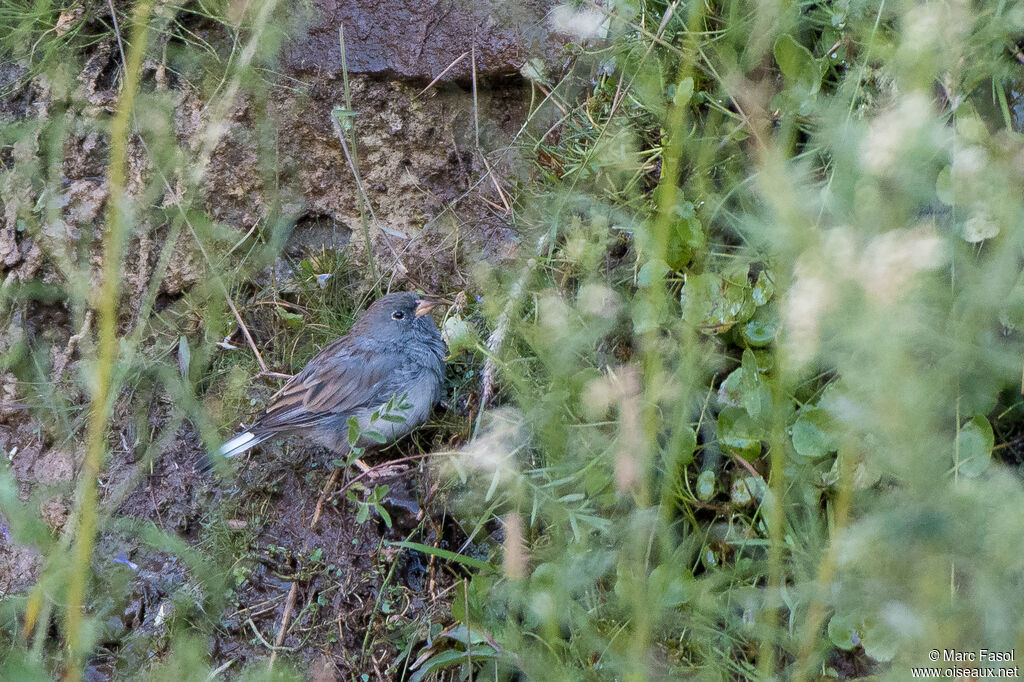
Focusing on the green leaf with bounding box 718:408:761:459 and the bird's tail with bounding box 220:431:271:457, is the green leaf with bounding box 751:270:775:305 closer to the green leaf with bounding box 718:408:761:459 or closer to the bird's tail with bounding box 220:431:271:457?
the green leaf with bounding box 718:408:761:459

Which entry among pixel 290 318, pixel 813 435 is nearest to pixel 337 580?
pixel 290 318

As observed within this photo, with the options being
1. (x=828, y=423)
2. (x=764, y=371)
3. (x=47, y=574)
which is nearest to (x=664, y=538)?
(x=828, y=423)

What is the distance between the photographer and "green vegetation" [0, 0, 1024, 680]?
140cm

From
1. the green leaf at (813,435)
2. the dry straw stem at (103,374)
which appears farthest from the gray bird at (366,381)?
the dry straw stem at (103,374)

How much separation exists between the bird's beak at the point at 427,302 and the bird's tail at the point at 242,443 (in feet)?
3.09

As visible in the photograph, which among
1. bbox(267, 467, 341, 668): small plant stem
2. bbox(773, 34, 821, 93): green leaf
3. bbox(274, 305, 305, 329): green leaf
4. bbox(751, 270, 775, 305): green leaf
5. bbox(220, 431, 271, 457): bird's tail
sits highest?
bbox(773, 34, 821, 93): green leaf

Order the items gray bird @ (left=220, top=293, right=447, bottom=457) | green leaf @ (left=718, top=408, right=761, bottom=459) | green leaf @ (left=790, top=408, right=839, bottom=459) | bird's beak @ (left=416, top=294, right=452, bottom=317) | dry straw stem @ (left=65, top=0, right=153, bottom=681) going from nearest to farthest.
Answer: dry straw stem @ (left=65, top=0, right=153, bottom=681)
green leaf @ (left=790, top=408, right=839, bottom=459)
green leaf @ (left=718, top=408, right=761, bottom=459)
gray bird @ (left=220, top=293, right=447, bottom=457)
bird's beak @ (left=416, top=294, right=452, bottom=317)

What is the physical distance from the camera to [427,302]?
415 cm

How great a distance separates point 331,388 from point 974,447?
→ 298cm

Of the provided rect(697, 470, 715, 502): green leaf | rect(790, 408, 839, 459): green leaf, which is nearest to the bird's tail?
rect(697, 470, 715, 502): green leaf

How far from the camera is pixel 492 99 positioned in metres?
4.08

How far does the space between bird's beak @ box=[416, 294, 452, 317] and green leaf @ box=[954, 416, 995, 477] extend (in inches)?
98.5

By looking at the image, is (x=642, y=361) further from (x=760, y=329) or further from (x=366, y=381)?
(x=366, y=381)

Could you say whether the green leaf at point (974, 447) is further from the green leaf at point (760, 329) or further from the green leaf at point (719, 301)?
the green leaf at point (719, 301)
